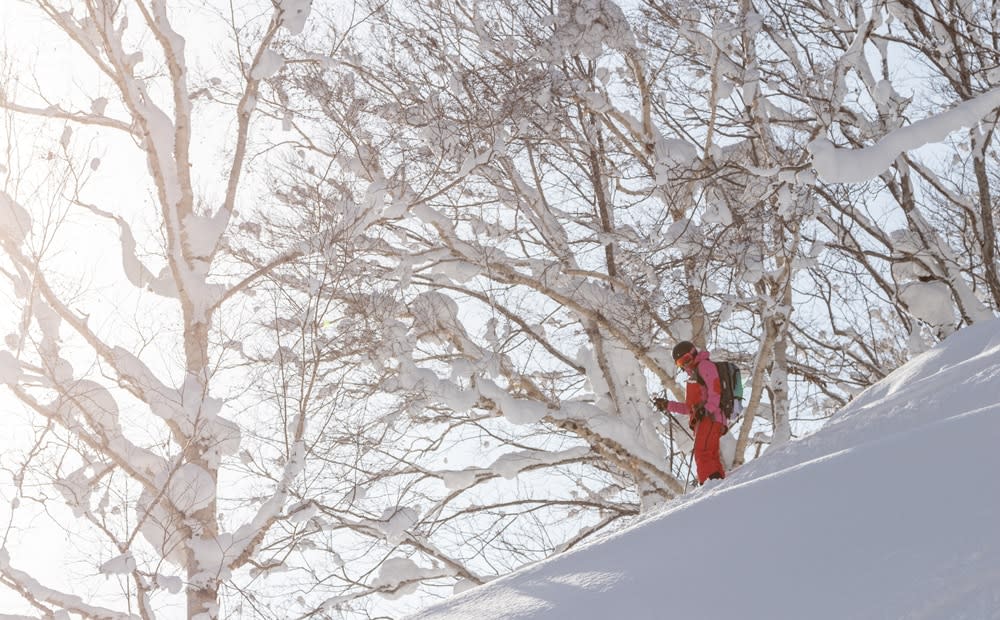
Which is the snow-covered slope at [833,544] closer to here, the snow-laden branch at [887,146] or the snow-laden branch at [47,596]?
the snow-laden branch at [887,146]

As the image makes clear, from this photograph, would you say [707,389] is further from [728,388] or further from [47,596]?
[47,596]

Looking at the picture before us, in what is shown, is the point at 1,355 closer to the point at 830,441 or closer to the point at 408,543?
the point at 408,543

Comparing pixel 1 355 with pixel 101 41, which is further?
pixel 101 41

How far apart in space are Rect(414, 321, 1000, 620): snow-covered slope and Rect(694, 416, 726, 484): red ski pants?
233 cm

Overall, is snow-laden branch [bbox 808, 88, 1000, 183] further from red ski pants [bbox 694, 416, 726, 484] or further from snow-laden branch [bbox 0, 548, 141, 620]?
snow-laden branch [bbox 0, 548, 141, 620]

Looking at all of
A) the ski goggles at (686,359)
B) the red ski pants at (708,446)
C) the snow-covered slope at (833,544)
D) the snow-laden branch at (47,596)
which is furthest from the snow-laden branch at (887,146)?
the snow-laden branch at (47,596)

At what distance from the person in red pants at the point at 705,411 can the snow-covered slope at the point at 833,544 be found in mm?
2260

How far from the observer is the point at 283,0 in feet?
26.9

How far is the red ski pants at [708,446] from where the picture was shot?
5.98 metres

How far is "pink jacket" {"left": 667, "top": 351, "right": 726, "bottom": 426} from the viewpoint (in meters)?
5.91

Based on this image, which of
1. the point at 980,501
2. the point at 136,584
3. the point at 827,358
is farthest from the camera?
the point at 827,358

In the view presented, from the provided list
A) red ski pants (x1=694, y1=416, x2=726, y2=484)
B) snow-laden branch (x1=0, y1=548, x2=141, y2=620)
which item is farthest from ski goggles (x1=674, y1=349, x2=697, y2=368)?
snow-laden branch (x1=0, y1=548, x2=141, y2=620)

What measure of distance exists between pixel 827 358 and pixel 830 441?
696cm

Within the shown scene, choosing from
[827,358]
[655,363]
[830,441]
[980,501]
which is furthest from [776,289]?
[980,501]
